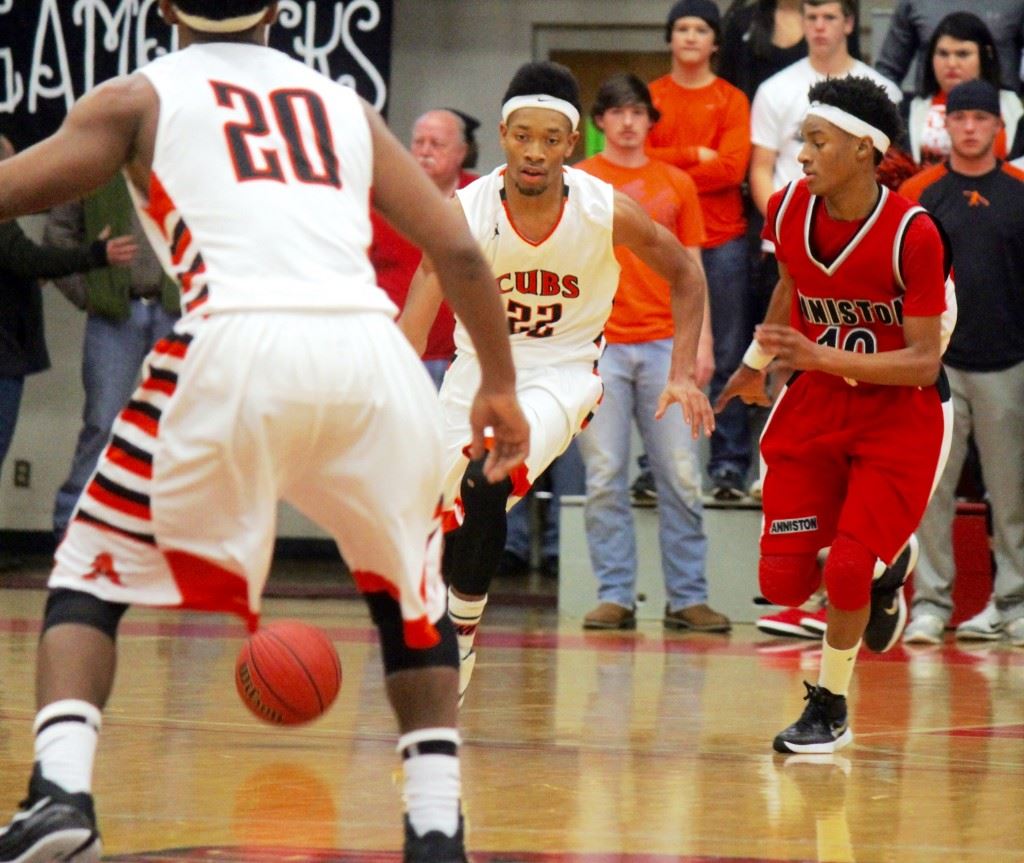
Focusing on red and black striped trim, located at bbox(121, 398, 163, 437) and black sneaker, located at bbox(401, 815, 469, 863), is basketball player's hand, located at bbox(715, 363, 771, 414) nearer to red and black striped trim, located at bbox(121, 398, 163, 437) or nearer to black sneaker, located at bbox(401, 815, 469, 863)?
black sneaker, located at bbox(401, 815, 469, 863)

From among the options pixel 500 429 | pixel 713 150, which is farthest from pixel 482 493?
pixel 713 150

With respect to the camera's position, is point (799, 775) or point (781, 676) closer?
point (799, 775)

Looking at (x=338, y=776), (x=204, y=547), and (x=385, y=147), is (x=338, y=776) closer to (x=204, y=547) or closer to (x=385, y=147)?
(x=204, y=547)

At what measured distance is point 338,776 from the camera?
5125mm

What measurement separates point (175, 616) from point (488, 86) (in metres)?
4.51

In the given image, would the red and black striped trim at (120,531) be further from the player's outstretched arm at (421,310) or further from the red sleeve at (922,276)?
the red sleeve at (922,276)

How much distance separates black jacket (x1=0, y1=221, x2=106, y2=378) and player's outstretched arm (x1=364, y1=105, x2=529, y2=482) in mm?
6337

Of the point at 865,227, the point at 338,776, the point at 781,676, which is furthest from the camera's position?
the point at 781,676

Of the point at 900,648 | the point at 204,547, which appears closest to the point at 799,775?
the point at 204,547

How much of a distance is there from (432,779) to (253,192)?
1.18 meters

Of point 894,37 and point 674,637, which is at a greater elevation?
point 894,37

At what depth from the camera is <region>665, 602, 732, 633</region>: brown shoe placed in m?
9.65

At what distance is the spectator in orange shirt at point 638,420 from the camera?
9375 mm

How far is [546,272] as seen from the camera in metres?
6.36
